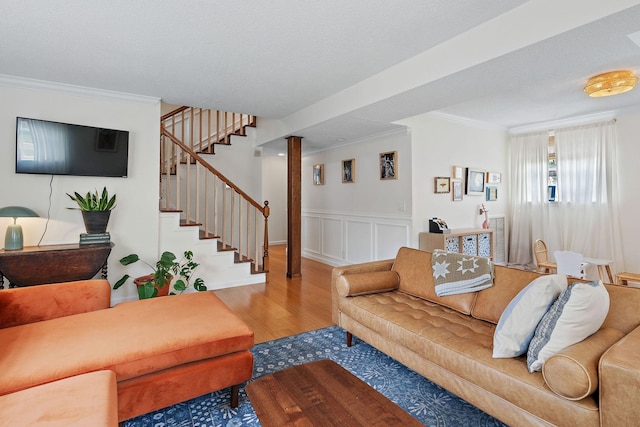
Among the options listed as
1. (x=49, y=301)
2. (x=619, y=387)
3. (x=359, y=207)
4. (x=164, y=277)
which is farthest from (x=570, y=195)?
(x=49, y=301)

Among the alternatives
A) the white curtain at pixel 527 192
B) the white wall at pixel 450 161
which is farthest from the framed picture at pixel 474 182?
the white curtain at pixel 527 192

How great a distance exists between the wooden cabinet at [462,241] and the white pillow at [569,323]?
255 centimetres

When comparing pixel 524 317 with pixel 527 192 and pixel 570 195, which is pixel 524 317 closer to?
pixel 570 195

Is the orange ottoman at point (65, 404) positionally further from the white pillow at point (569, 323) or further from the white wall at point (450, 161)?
the white wall at point (450, 161)

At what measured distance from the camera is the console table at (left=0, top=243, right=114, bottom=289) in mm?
2641

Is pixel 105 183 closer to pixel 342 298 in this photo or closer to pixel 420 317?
pixel 342 298

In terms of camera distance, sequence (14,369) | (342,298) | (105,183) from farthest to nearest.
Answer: (105,183) → (342,298) → (14,369)

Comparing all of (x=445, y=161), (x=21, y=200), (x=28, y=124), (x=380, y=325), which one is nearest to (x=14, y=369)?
(x=380, y=325)

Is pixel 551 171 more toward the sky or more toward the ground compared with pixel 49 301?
more toward the sky

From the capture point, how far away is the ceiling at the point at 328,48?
6.17ft

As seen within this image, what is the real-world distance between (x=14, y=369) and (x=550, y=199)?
6.11m

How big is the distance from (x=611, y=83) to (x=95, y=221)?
17.3 feet

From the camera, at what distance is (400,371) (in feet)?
6.89

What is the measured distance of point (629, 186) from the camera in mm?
4078
